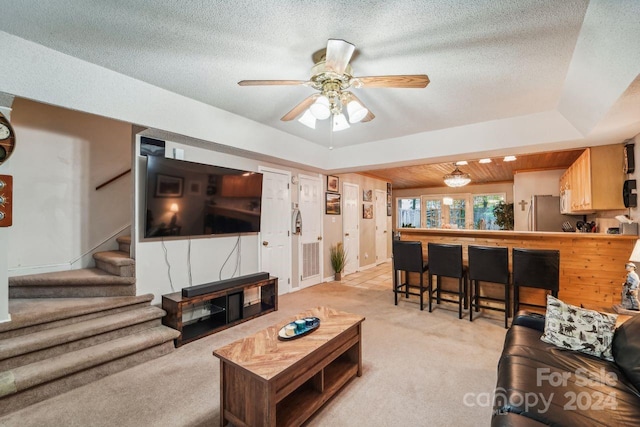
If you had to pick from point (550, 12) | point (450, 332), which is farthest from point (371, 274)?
point (550, 12)

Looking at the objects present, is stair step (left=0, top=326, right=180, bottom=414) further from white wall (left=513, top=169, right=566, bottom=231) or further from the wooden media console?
white wall (left=513, top=169, right=566, bottom=231)

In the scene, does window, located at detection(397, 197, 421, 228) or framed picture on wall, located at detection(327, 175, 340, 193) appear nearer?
framed picture on wall, located at detection(327, 175, 340, 193)

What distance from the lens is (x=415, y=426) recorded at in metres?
1.77

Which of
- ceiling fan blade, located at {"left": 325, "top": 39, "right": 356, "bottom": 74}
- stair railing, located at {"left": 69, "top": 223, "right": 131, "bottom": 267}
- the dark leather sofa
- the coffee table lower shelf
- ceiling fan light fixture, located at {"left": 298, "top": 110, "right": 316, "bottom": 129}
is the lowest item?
the coffee table lower shelf

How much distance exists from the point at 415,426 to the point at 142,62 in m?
3.43

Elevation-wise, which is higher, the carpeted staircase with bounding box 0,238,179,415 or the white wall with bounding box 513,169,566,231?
the white wall with bounding box 513,169,566,231

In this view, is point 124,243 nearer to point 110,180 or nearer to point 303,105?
point 110,180

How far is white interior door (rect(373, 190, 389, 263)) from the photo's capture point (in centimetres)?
754

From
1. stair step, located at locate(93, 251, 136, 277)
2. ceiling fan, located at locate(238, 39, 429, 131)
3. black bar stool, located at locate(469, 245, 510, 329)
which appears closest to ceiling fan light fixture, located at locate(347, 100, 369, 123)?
ceiling fan, located at locate(238, 39, 429, 131)

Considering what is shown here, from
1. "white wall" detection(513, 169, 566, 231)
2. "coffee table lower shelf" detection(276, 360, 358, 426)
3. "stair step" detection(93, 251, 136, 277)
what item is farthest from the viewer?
"white wall" detection(513, 169, 566, 231)

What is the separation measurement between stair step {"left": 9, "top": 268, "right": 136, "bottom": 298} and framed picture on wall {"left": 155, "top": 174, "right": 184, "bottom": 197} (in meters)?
0.97

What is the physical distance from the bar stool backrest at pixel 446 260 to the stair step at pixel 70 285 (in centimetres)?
366

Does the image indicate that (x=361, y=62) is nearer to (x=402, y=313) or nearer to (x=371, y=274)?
(x=402, y=313)

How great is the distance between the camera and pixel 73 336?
2312 millimetres
